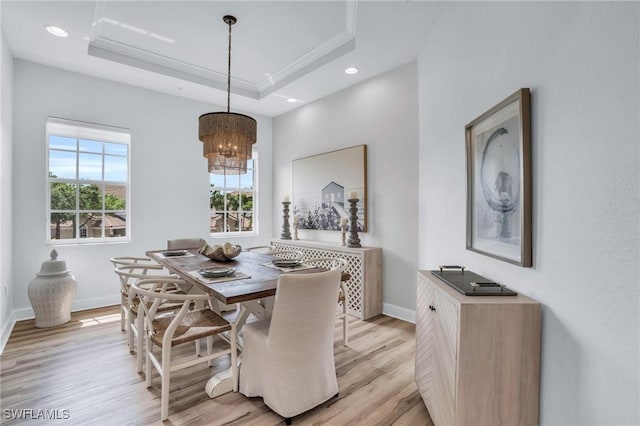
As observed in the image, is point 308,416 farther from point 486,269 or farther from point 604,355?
point 604,355

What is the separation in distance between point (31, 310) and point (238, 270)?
2.88m

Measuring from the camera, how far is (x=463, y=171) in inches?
85.0

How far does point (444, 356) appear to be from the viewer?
1526 millimetres

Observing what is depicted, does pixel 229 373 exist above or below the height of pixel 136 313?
below

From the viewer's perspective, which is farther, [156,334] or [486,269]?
[156,334]

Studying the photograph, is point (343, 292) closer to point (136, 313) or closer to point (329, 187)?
point (136, 313)

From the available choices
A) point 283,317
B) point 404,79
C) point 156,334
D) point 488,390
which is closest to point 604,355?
point 488,390

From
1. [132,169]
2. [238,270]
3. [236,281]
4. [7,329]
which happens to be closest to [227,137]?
[238,270]

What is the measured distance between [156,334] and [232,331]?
47cm

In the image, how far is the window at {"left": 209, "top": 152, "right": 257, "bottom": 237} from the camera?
4.85 metres

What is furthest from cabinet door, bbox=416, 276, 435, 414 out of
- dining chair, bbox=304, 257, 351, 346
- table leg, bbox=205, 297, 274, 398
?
table leg, bbox=205, 297, 274, 398

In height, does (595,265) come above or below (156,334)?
above

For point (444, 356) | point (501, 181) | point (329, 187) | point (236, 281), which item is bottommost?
point (444, 356)

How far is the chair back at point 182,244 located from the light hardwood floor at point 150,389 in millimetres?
1016
